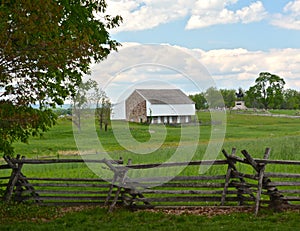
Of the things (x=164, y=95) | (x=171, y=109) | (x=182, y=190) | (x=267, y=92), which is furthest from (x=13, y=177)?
(x=267, y=92)

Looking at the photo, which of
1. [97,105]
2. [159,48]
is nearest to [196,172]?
[97,105]

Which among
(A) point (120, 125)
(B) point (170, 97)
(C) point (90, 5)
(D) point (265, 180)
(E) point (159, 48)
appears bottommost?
(D) point (265, 180)

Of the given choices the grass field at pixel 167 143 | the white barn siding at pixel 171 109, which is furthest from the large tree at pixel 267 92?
the white barn siding at pixel 171 109

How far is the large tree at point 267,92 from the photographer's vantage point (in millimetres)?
78000

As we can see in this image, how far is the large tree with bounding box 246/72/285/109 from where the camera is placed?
256 feet

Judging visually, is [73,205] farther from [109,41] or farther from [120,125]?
[109,41]

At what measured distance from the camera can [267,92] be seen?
7800 cm

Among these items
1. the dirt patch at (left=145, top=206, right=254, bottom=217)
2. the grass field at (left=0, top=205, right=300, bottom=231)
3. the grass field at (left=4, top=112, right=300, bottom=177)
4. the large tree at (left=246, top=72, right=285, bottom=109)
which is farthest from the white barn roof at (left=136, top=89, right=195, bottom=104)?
the large tree at (left=246, top=72, right=285, bottom=109)

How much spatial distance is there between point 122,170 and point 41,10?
431 cm

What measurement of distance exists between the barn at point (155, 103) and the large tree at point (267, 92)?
197ft

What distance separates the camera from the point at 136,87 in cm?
1241

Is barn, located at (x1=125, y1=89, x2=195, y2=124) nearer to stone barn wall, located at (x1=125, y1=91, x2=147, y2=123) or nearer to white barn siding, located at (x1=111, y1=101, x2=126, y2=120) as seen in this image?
stone barn wall, located at (x1=125, y1=91, x2=147, y2=123)

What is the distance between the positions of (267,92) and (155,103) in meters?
65.6

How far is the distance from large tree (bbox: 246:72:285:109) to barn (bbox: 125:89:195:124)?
60.1m
